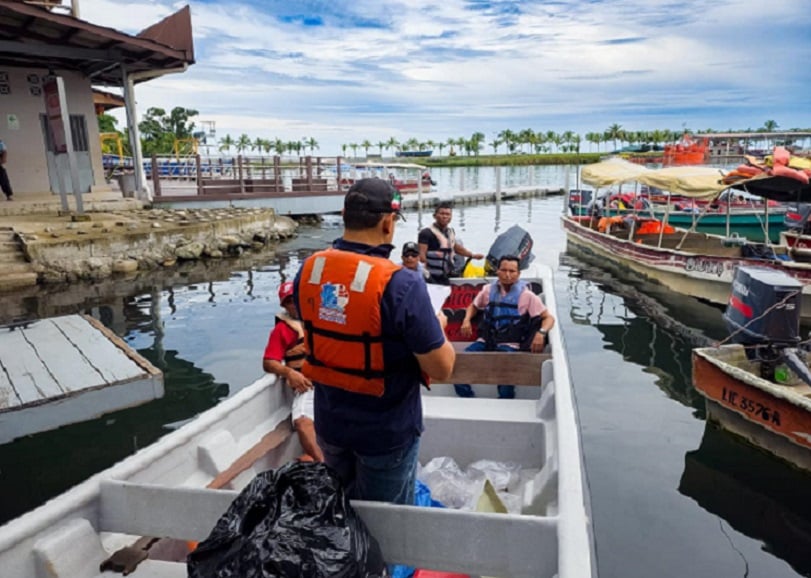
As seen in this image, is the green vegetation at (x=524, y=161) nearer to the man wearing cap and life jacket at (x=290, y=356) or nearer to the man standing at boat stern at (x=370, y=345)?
the man wearing cap and life jacket at (x=290, y=356)

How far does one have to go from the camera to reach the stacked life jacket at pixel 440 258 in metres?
7.03

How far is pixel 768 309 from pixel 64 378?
21.3 feet

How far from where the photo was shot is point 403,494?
2369 millimetres

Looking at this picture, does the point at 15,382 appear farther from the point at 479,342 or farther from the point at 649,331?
the point at 649,331

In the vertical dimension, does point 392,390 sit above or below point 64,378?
above

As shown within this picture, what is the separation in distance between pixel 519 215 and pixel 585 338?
19.6 metres

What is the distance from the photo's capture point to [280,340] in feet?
14.6

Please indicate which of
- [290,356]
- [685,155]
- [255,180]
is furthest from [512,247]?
[685,155]

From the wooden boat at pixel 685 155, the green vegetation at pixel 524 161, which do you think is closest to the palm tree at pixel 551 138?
the green vegetation at pixel 524 161

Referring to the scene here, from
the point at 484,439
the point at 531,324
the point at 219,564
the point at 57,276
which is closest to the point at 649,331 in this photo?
the point at 531,324

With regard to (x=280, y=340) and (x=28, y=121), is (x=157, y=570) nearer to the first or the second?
(x=280, y=340)

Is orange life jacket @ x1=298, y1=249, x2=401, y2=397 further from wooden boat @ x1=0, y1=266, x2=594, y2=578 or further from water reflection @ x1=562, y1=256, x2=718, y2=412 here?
water reflection @ x1=562, y1=256, x2=718, y2=412

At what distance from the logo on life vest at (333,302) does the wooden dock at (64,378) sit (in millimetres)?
3544

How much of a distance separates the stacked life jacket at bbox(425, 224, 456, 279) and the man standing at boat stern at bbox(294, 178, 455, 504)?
477cm
